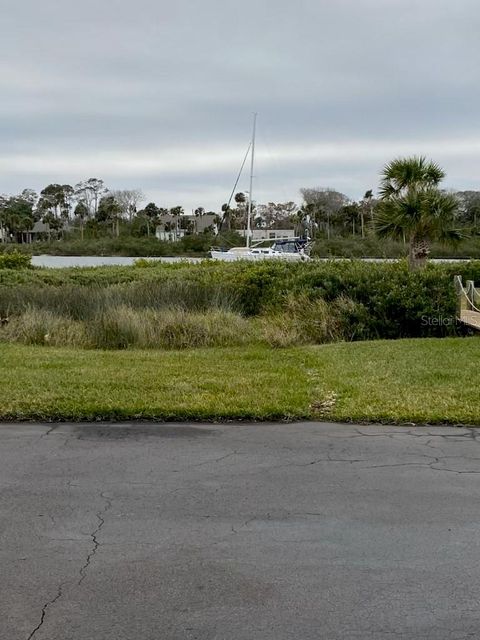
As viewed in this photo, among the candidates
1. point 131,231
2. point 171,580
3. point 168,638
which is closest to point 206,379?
point 171,580

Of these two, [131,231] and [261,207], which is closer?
[131,231]

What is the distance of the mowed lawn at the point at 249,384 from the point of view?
7.08 meters

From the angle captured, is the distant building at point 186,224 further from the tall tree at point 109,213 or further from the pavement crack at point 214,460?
the pavement crack at point 214,460

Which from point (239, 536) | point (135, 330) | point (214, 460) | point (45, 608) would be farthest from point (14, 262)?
point (45, 608)

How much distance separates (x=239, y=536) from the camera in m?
4.14

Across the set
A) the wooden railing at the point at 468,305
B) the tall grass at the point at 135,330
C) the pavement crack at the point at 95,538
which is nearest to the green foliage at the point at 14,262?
the tall grass at the point at 135,330

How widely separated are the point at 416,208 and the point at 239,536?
1810cm

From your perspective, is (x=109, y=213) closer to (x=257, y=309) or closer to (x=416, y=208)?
(x=416, y=208)

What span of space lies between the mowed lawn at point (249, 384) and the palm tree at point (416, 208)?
10.0 metres

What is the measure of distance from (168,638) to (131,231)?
6610 centimetres

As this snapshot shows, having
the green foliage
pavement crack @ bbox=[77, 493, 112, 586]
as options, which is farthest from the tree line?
pavement crack @ bbox=[77, 493, 112, 586]

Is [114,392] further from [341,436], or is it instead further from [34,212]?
[34,212]

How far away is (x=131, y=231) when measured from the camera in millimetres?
67438

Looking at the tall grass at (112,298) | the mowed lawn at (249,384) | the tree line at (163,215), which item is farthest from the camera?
the tree line at (163,215)
